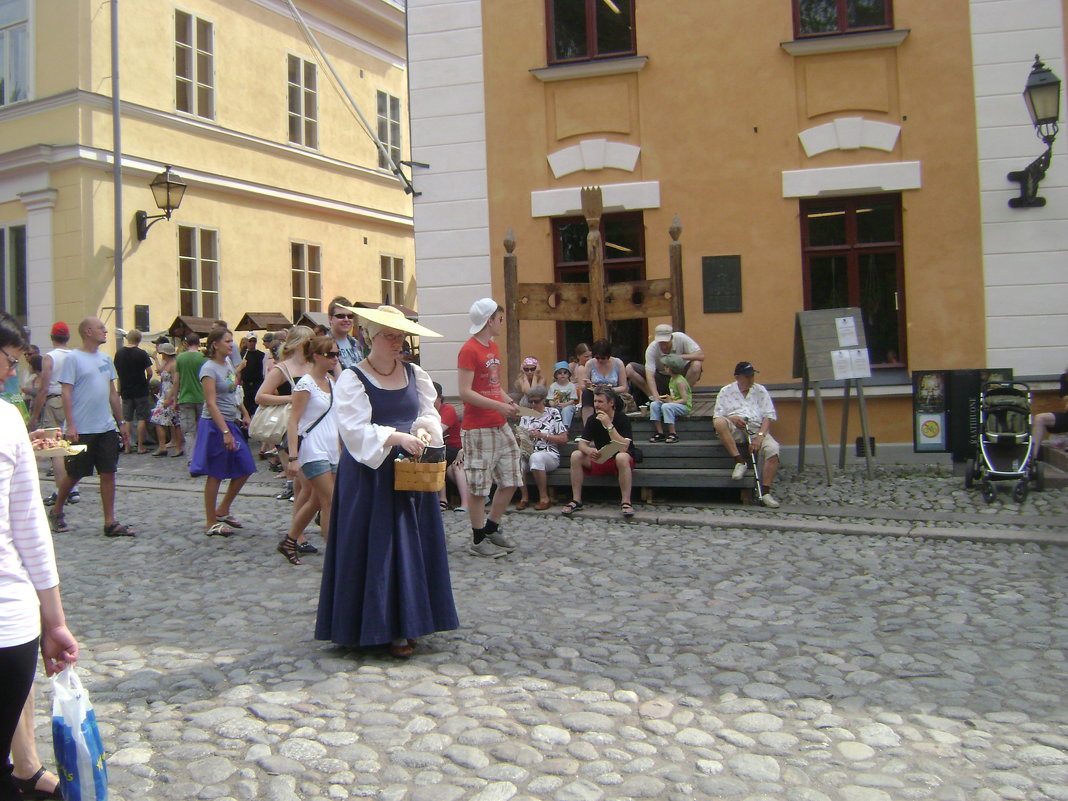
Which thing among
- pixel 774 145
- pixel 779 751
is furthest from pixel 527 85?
pixel 779 751

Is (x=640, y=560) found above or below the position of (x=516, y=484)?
below

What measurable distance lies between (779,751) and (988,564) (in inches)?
159

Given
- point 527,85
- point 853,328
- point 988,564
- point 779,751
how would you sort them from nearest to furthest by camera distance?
point 779,751 < point 988,564 < point 853,328 < point 527,85

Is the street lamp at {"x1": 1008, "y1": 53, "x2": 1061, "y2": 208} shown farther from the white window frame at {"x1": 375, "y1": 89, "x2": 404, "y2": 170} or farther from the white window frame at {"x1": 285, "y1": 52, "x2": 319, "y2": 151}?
the white window frame at {"x1": 375, "y1": 89, "x2": 404, "y2": 170}

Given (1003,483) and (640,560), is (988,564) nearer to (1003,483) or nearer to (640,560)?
(640,560)

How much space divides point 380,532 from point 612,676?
133 centimetres

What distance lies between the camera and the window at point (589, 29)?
520 inches

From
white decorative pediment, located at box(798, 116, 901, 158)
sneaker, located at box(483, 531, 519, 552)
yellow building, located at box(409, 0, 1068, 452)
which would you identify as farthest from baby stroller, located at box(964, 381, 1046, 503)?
sneaker, located at box(483, 531, 519, 552)

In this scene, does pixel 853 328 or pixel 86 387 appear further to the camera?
pixel 853 328

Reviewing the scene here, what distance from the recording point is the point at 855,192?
12461 mm

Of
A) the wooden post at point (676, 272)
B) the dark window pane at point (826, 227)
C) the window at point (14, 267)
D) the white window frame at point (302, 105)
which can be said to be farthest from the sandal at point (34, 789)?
the white window frame at point (302, 105)

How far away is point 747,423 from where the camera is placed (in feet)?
33.4

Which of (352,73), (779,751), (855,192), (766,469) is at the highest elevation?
(352,73)

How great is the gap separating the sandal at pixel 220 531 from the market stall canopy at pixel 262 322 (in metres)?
11.6
